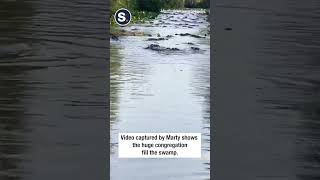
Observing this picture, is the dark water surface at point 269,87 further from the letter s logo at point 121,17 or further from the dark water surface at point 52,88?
the dark water surface at point 52,88

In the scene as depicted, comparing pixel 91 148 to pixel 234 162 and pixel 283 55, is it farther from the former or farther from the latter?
pixel 283 55

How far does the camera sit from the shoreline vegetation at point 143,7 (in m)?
3.39

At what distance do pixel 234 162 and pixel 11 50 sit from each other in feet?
5.30

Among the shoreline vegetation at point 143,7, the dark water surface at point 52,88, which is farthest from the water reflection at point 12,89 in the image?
the shoreline vegetation at point 143,7

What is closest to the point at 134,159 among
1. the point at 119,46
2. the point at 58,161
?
the point at 58,161

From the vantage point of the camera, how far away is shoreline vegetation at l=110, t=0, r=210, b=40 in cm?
339

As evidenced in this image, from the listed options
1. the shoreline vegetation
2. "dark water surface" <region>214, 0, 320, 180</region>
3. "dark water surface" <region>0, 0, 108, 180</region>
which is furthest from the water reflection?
"dark water surface" <region>214, 0, 320, 180</region>

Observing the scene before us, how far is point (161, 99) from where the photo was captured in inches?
133

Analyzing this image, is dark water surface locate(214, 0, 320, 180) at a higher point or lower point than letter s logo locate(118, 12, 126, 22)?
lower

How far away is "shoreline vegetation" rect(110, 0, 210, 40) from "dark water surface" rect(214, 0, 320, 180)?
18 centimetres

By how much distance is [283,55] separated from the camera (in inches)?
134
